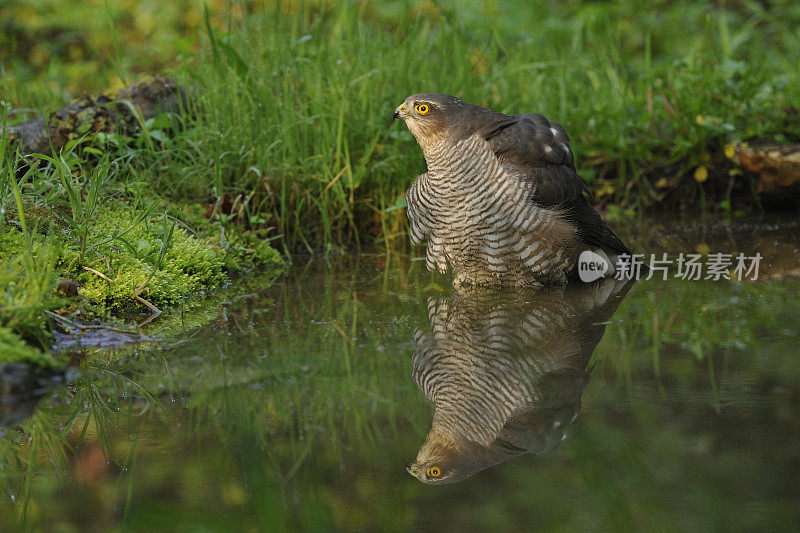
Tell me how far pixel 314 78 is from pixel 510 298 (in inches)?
93.9

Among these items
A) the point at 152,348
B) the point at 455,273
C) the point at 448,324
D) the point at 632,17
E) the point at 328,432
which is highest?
the point at 328,432

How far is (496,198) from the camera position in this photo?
166 inches

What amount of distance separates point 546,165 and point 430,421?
6.93 feet

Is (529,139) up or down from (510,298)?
up

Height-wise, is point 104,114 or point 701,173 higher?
point 104,114

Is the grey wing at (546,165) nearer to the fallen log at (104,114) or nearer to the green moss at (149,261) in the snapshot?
the green moss at (149,261)

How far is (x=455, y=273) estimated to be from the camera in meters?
4.91

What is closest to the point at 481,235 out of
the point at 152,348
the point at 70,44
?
the point at 152,348

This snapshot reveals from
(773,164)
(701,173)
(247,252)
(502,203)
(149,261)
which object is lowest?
(701,173)

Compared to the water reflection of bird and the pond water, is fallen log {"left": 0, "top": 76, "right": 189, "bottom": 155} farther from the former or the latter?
the water reflection of bird

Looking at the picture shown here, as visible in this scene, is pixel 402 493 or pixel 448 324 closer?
pixel 402 493

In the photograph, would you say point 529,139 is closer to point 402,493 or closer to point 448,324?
point 448,324

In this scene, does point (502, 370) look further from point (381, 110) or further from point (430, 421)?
point (381, 110)

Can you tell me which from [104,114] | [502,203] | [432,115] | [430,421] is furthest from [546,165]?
[104,114]
